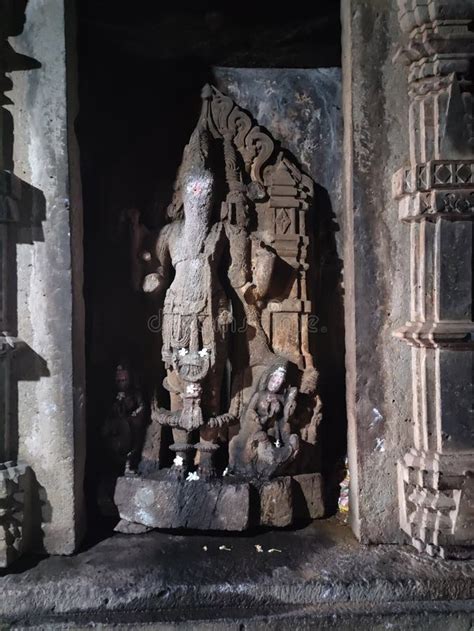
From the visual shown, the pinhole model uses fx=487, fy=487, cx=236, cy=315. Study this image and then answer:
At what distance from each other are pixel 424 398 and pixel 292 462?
1093 millimetres

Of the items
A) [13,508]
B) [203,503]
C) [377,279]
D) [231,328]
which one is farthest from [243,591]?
[377,279]

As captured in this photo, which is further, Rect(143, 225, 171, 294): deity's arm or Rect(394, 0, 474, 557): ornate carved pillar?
Rect(143, 225, 171, 294): deity's arm

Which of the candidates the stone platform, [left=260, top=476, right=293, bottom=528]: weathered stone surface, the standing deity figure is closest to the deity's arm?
the standing deity figure

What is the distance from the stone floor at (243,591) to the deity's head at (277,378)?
3.73 feet

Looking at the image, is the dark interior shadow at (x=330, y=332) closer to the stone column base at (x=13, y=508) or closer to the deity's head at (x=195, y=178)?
the deity's head at (x=195, y=178)

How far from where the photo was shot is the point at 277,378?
12.0 ft

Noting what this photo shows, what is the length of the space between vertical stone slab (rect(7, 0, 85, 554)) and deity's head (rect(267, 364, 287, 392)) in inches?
55.6

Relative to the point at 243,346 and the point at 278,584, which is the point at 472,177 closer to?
the point at 243,346

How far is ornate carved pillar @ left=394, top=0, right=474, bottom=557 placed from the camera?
302cm

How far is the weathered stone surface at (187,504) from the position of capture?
3443mm

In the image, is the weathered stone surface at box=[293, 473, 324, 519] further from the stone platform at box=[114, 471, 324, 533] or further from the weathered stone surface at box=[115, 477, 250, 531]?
the weathered stone surface at box=[115, 477, 250, 531]

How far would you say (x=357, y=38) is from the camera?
10.8ft

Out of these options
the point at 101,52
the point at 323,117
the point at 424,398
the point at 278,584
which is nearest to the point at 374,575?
the point at 278,584

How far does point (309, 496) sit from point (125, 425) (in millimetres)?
1500
